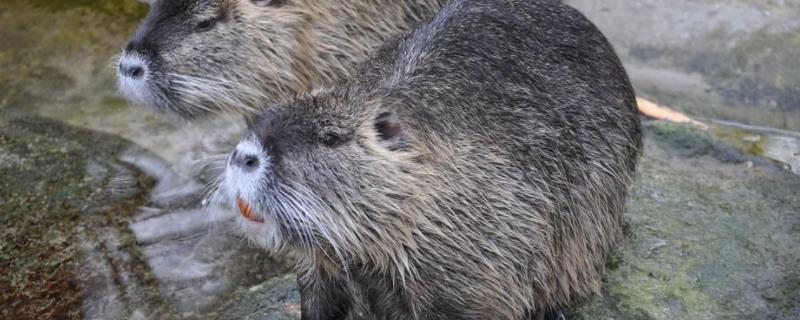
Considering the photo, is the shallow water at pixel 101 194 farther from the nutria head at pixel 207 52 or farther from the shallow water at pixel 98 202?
the nutria head at pixel 207 52

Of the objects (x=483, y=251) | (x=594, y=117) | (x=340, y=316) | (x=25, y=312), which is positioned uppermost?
(x=594, y=117)

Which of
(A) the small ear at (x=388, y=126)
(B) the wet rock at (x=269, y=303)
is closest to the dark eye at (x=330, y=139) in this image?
(A) the small ear at (x=388, y=126)

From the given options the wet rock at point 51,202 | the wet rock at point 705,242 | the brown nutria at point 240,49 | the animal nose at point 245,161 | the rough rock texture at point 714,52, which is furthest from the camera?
the rough rock texture at point 714,52

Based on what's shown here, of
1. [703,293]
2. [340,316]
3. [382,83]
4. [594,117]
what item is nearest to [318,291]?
[340,316]

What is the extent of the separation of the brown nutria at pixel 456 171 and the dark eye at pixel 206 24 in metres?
0.71

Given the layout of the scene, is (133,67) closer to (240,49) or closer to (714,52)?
(240,49)

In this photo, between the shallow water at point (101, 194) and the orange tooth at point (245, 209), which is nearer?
the orange tooth at point (245, 209)

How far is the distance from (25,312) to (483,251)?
4.92 ft

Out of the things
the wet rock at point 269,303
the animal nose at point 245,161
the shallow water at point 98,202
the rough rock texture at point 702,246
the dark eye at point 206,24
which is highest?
the animal nose at point 245,161

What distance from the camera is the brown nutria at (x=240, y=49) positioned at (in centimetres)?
356

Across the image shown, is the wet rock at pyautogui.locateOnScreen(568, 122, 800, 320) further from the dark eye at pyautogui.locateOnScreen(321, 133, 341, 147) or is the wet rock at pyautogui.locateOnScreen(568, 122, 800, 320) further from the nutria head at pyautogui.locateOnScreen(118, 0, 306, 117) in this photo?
the nutria head at pyautogui.locateOnScreen(118, 0, 306, 117)

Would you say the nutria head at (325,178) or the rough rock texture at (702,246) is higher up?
the nutria head at (325,178)

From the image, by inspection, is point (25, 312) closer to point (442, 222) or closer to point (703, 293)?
point (442, 222)

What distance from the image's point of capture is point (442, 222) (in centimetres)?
269
